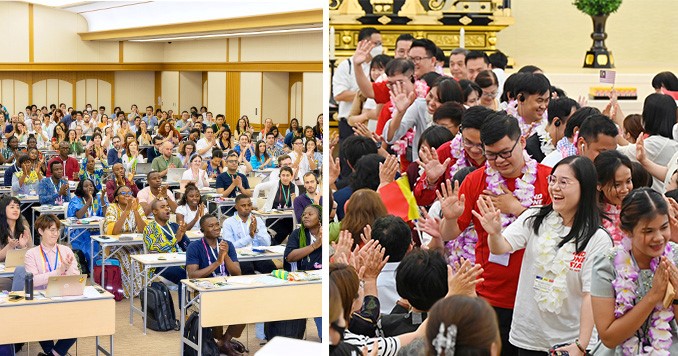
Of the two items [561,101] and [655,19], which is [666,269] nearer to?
[561,101]

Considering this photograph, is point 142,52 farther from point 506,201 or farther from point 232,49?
point 506,201

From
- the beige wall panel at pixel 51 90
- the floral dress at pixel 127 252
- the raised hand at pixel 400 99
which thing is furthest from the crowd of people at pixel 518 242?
the beige wall panel at pixel 51 90

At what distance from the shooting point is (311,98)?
17297mm

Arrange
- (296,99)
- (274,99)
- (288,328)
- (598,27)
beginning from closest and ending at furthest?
1. (288,328)
2. (598,27)
3. (296,99)
4. (274,99)

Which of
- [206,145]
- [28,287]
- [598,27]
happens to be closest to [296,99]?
[206,145]

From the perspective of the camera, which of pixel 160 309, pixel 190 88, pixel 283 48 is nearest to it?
pixel 160 309

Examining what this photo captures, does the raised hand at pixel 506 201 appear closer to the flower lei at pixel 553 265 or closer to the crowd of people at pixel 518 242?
the crowd of people at pixel 518 242

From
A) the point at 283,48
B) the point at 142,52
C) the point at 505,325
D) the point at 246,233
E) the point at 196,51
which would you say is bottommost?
the point at 246,233

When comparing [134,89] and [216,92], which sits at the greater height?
[134,89]

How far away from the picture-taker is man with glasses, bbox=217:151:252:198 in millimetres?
10406

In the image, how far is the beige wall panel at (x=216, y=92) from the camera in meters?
20.0

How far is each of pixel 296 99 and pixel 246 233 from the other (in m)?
10.5

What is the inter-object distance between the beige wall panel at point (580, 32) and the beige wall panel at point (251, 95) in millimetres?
7474

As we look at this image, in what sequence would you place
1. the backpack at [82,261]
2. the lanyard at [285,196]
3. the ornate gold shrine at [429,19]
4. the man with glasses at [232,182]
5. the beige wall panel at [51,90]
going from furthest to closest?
1. the beige wall panel at [51,90]
2. the man with glasses at [232,182]
3. the lanyard at [285,196]
4. the ornate gold shrine at [429,19]
5. the backpack at [82,261]
